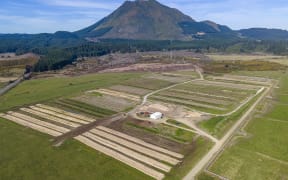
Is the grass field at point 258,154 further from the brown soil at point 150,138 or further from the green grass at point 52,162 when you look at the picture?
the green grass at point 52,162

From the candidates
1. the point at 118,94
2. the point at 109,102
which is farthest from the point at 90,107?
the point at 118,94

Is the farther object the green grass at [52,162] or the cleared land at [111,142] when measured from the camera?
the cleared land at [111,142]

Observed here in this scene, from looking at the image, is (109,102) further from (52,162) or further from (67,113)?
(52,162)

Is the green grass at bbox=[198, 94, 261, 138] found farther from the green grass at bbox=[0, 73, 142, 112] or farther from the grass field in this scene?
the green grass at bbox=[0, 73, 142, 112]

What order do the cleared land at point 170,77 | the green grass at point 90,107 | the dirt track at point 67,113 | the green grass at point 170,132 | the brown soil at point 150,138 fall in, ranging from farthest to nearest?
1. the cleared land at point 170,77
2. the green grass at point 90,107
3. the dirt track at point 67,113
4. the green grass at point 170,132
5. the brown soil at point 150,138

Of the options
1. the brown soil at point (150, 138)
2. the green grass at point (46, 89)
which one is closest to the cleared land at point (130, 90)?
the green grass at point (46, 89)
